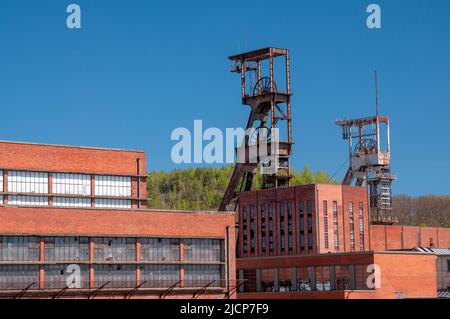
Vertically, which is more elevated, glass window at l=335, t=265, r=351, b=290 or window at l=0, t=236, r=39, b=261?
window at l=0, t=236, r=39, b=261

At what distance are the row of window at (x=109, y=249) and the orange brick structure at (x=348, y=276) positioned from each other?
55.9 feet

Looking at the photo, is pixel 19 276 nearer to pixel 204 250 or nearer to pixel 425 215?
pixel 204 250

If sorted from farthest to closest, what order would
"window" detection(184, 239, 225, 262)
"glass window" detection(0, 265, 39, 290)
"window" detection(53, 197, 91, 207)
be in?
"window" detection(53, 197, 91, 207) → "window" detection(184, 239, 225, 262) → "glass window" detection(0, 265, 39, 290)

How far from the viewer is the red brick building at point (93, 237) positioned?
66062mm

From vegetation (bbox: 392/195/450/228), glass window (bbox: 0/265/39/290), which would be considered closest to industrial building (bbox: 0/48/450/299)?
glass window (bbox: 0/265/39/290)

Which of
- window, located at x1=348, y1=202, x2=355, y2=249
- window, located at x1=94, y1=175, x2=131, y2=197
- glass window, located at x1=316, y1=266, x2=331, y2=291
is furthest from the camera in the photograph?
window, located at x1=348, y1=202, x2=355, y2=249

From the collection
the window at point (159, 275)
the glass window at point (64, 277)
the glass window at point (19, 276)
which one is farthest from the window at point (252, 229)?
the glass window at point (19, 276)

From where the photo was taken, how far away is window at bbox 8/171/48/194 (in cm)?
7931

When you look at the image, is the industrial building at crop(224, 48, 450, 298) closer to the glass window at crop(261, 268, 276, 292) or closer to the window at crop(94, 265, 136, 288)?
the glass window at crop(261, 268, 276, 292)

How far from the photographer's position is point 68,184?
270 feet

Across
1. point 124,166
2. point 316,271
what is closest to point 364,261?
point 316,271

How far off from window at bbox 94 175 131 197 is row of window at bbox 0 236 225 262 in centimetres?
1360

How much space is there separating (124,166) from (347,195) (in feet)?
121

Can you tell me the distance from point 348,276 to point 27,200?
3242 centimetres
